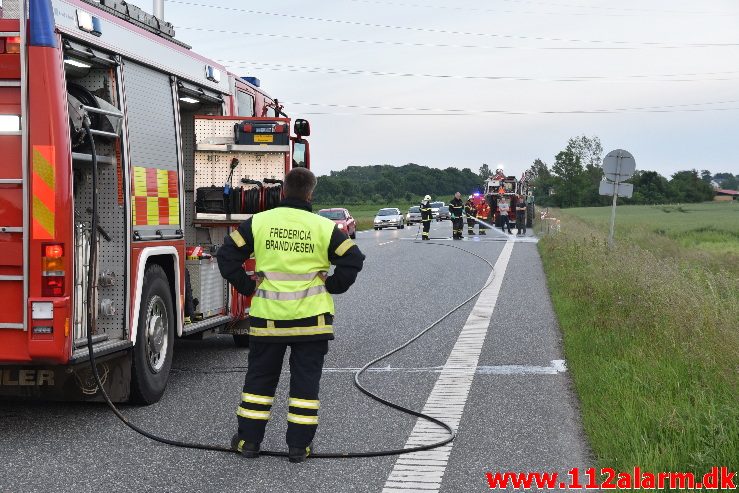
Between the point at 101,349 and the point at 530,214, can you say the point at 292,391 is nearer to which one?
the point at 101,349

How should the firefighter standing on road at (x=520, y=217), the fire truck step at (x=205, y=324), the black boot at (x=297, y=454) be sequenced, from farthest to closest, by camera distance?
the firefighter standing on road at (x=520, y=217), the fire truck step at (x=205, y=324), the black boot at (x=297, y=454)

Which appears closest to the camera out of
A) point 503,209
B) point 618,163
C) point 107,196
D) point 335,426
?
A: point 335,426

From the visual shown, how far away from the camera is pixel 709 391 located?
21.1ft

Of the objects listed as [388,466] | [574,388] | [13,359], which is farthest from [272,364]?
[574,388]

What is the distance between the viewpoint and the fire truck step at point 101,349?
19.0ft

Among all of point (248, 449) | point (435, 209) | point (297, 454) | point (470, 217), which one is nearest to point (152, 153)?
point (248, 449)

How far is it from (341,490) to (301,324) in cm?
103

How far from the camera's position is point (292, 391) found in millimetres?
5547

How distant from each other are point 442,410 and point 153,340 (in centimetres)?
213

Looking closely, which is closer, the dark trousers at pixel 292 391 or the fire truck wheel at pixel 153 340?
the dark trousers at pixel 292 391

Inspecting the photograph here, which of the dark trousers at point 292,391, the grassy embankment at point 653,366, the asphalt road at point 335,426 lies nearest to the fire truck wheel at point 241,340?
the asphalt road at point 335,426

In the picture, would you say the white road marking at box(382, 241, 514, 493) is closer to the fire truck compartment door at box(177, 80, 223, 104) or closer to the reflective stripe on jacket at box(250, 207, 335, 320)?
the reflective stripe on jacket at box(250, 207, 335, 320)

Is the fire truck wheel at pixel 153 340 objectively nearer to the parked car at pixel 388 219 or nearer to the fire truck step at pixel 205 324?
the fire truck step at pixel 205 324

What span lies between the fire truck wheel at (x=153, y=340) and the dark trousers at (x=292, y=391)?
143cm
